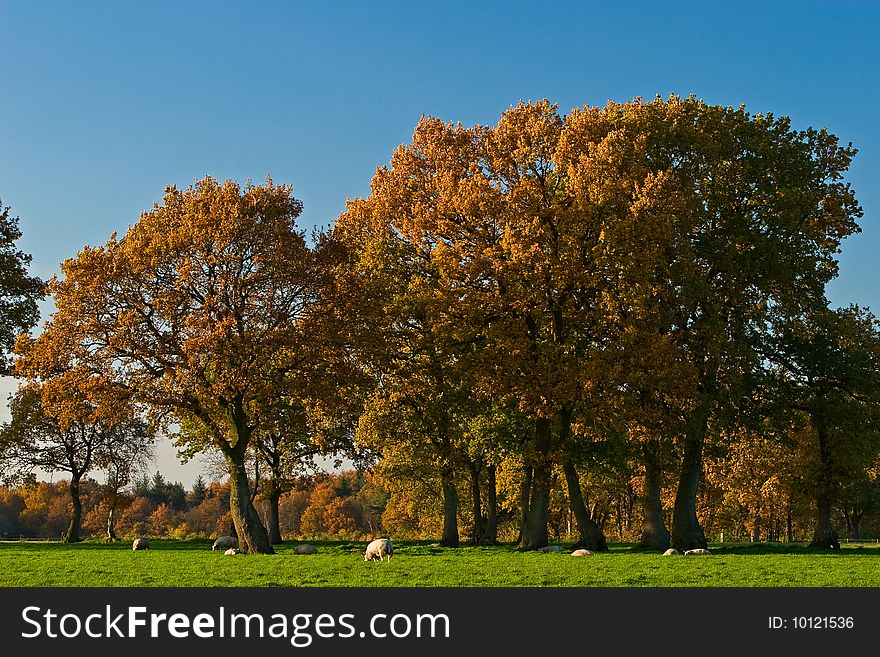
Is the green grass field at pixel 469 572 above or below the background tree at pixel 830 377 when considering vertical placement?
below

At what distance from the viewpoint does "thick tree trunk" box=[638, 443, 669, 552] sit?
4694 centimetres

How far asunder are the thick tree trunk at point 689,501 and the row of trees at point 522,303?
108 millimetres

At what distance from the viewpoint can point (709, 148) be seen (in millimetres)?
43781

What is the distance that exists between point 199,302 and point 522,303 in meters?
13.9

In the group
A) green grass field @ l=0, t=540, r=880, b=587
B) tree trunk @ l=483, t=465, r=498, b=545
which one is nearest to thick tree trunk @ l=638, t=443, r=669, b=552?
green grass field @ l=0, t=540, r=880, b=587

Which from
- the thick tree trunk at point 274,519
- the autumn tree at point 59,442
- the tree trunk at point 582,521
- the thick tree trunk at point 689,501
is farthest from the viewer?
the autumn tree at point 59,442

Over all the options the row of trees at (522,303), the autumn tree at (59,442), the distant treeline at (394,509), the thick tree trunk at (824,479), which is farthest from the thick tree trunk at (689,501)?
the autumn tree at (59,442)

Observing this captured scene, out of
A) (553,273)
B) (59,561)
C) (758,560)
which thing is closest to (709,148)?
(553,273)

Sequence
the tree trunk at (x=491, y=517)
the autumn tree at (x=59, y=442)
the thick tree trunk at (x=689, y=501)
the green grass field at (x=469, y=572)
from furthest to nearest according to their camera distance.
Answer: the autumn tree at (x=59, y=442), the tree trunk at (x=491, y=517), the thick tree trunk at (x=689, y=501), the green grass field at (x=469, y=572)

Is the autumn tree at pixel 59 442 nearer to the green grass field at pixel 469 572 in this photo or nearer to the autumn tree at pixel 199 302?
the autumn tree at pixel 199 302

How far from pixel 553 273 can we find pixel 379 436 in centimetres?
1598

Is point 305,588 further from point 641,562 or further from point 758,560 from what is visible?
point 758,560

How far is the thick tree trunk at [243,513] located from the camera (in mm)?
42969

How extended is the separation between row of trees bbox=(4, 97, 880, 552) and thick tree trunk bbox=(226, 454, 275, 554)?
0.10m
